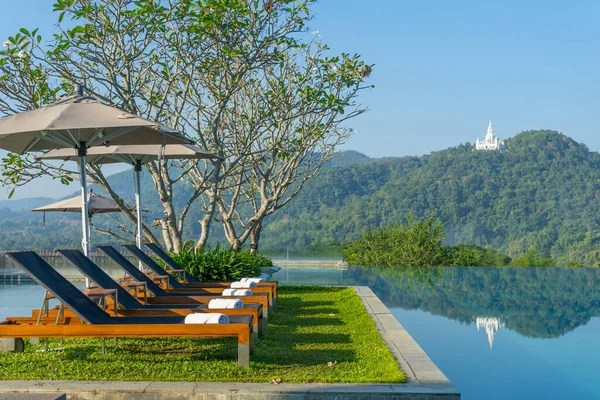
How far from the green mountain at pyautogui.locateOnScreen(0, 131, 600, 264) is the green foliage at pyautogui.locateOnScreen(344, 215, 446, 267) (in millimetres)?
20733

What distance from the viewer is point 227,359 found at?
5887 millimetres

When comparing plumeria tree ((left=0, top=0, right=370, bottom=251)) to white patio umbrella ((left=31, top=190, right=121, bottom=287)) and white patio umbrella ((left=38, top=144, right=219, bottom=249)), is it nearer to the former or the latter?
white patio umbrella ((left=38, top=144, right=219, bottom=249))

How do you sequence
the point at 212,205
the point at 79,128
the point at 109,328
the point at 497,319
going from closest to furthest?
the point at 109,328 < the point at 79,128 < the point at 497,319 < the point at 212,205

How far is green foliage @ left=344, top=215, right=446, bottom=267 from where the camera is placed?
20.1 meters

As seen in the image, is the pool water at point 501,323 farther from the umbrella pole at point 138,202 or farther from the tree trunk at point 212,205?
the umbrella pole at point 138,202

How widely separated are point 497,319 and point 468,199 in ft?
126

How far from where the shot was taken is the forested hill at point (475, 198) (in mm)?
44625

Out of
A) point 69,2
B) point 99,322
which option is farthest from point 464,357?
point 69,2

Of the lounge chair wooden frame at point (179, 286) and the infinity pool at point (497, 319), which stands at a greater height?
the lounge chair wooden frame at point (179, 286)

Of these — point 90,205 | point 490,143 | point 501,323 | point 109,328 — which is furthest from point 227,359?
point 490,143

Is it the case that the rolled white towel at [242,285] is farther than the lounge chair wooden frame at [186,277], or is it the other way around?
the lounge chair wooden frame at [186,277]

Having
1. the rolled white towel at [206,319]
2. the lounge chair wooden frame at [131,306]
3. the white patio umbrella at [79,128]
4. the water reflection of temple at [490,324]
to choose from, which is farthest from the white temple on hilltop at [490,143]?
the rolled white towel at [206,319]

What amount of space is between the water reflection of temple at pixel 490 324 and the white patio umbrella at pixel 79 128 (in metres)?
4.24

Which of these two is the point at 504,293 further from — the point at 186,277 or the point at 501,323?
the point at 186,277
